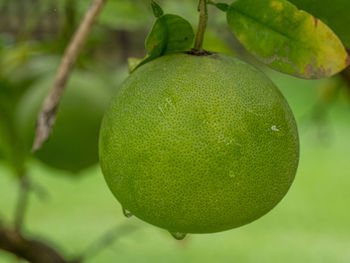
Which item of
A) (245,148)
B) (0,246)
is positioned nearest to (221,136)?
(245,148)

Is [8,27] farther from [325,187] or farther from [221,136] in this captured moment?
[325,187]

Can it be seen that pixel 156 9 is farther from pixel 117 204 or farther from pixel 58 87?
pixel 117 204

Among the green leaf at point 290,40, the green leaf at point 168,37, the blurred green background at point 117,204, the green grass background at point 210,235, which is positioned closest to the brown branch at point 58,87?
the green leaf at point 168,37

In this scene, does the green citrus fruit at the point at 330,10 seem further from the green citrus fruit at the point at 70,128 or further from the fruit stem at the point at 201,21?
the green citrus fruit at the point at 70,128

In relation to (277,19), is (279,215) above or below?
below

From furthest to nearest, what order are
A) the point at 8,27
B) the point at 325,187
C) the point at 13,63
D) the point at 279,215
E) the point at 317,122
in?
the point at 325,187, the point at 279,215, the point at 8,27, the point at 317,122, the point at 13,63
